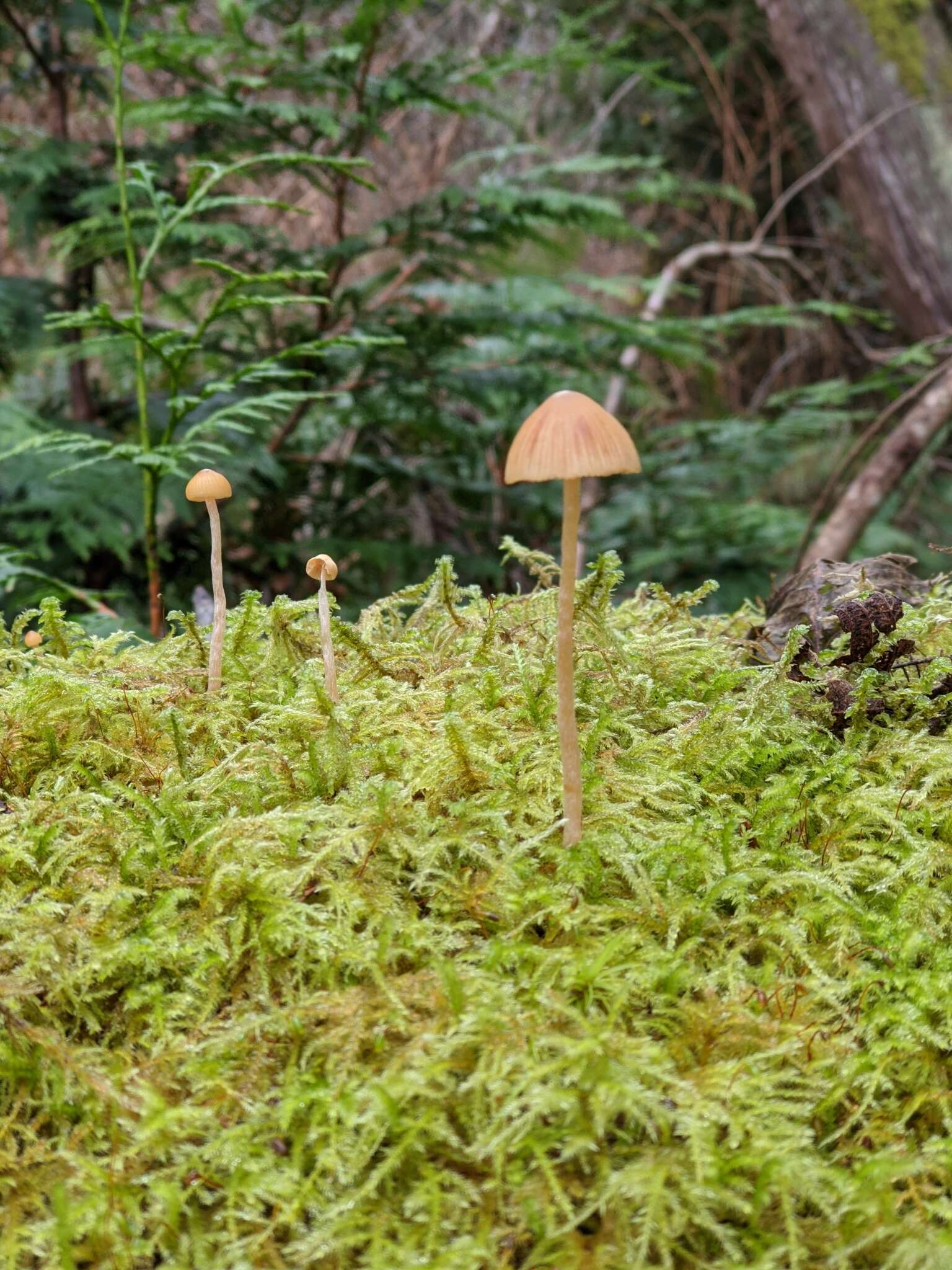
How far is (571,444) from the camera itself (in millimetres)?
970

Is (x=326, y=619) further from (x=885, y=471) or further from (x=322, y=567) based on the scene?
(x=885, y=471)

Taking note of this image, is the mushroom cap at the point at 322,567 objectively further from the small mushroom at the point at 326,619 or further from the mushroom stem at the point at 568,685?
the mushroom stem at the point at 568,685

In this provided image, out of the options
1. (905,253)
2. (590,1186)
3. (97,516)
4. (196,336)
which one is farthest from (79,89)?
(590,1186)

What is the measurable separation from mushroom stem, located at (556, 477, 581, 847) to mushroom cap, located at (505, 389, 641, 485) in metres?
0.08

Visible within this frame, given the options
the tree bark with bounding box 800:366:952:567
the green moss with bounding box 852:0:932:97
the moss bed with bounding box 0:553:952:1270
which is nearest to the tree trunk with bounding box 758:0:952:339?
the green moss with bounding box 852:0:932:97

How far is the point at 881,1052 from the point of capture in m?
0.90

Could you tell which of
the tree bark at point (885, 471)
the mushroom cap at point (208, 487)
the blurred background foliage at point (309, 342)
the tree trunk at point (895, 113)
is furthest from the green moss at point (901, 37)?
the mushroom cap at point (208, 487)

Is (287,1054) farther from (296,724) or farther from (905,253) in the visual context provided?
(905,253)

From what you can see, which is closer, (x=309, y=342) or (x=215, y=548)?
(x=215, y=548)

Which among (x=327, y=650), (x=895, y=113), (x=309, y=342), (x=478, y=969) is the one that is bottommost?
(x=478, y=969)

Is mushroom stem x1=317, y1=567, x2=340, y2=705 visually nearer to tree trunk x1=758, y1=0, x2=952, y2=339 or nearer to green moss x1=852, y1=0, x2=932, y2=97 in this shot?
tree trunk x1=758, y1=0, x2=952, y2=339

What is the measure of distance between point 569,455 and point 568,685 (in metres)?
0.28

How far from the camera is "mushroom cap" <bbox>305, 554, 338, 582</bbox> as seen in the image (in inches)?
55.0

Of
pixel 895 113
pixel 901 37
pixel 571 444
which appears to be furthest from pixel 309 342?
pixel 901 37
